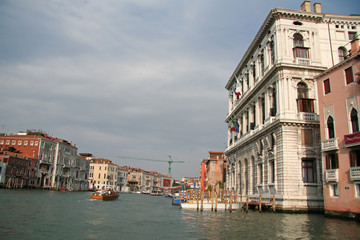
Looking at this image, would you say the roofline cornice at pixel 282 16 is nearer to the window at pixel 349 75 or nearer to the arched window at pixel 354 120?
the window at pixel 349 75

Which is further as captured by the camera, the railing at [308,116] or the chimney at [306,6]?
the chimney at [306,6]

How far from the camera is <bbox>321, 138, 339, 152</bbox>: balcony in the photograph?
786 inches

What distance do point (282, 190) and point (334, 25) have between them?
1596 centimetres

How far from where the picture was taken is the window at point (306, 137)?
2461 centimetres

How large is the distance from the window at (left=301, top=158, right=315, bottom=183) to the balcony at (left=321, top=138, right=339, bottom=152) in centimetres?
360

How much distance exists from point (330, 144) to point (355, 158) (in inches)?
82.0

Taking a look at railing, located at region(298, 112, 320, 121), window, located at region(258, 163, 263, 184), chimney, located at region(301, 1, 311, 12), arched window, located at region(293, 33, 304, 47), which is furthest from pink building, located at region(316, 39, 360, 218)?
chimney, located at region(301, 1, 311, 12)

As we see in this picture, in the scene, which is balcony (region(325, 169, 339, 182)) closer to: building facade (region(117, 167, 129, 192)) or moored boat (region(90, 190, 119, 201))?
moored boat (region(90, 190, 119, 201))

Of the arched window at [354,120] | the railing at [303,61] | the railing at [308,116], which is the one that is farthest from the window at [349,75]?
the railing at [303,61]

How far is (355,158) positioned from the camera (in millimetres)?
18531

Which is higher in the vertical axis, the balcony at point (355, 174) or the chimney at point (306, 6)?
the chimney at point (306, 6)

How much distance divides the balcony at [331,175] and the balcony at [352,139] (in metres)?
2.10

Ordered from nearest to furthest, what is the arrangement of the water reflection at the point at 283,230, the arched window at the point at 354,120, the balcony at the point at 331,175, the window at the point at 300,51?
the water reflection at the point at 283,230
the arched window at the point at 354,120
the balcony at the point at 331,175
the window at the point at 300,51

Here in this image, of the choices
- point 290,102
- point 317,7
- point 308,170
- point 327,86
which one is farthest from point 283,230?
point 317,7
